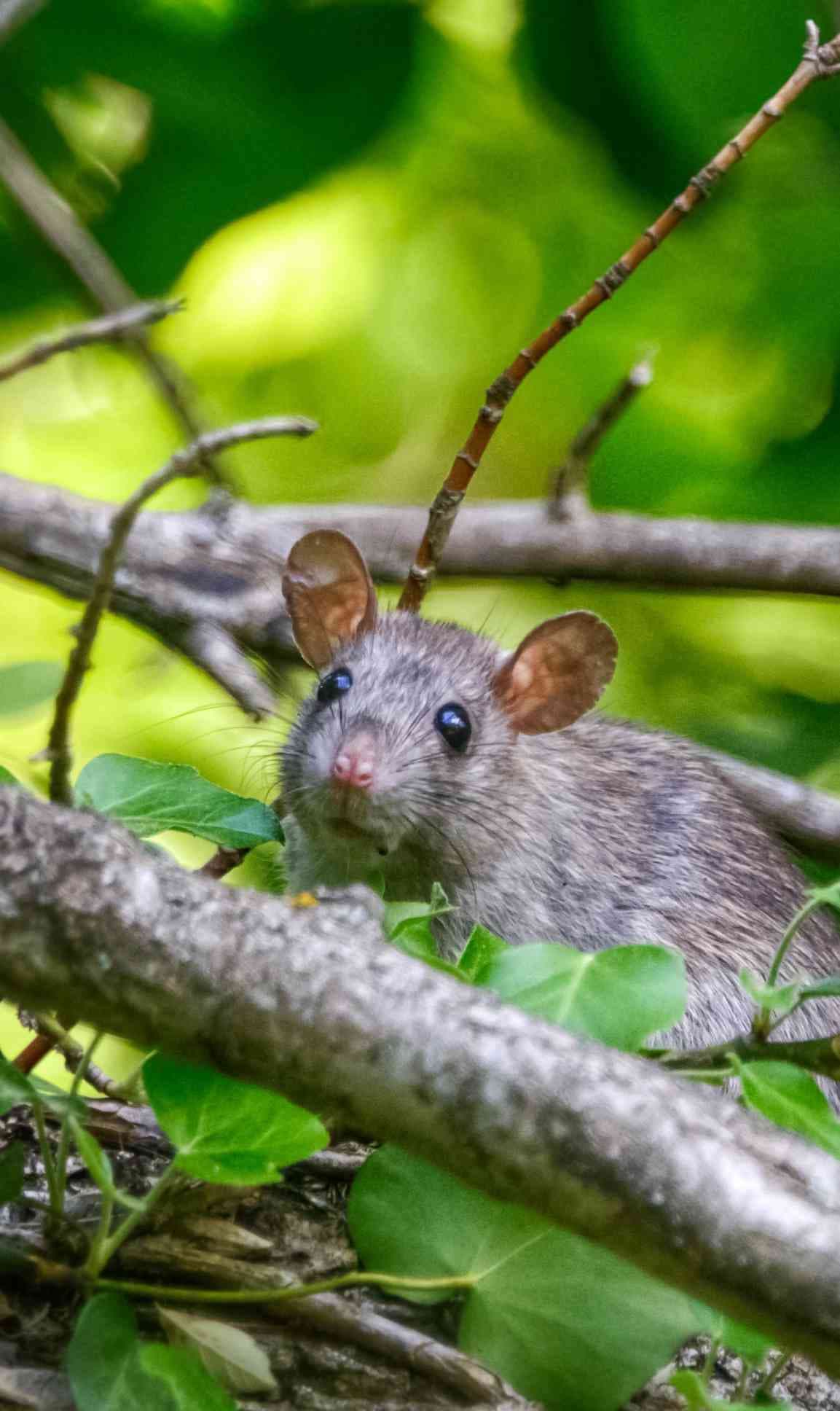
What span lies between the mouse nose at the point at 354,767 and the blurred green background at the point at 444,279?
4.14ft

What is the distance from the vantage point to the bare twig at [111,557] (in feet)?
6.88

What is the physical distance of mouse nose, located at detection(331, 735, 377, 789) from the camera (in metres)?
3.67

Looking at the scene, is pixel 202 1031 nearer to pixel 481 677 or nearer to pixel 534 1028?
pixel 534 1028

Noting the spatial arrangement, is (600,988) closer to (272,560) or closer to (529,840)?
(529,840)

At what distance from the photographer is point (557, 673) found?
418 cm

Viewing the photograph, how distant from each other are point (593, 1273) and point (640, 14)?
4.22 m

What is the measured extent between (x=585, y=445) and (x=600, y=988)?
→ 2.45m

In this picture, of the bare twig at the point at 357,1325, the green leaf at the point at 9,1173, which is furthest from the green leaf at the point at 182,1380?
the bare twig at the point at 357,1325

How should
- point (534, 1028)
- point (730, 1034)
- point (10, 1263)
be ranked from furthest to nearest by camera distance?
point (730, 1034) < point (10, 1263) < point (534, 1028)

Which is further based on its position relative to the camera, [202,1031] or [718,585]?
[718,585]

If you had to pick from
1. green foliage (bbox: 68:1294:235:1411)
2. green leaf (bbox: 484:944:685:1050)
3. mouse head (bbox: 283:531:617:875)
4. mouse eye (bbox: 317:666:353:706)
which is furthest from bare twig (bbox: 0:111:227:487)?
green foliage (bbox: 68:1294:235:1411)

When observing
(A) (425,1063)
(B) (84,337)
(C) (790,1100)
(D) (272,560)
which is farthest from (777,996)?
(D) (272,560)

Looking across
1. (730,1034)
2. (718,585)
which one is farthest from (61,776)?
(718,585)

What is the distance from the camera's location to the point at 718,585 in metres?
4.68
